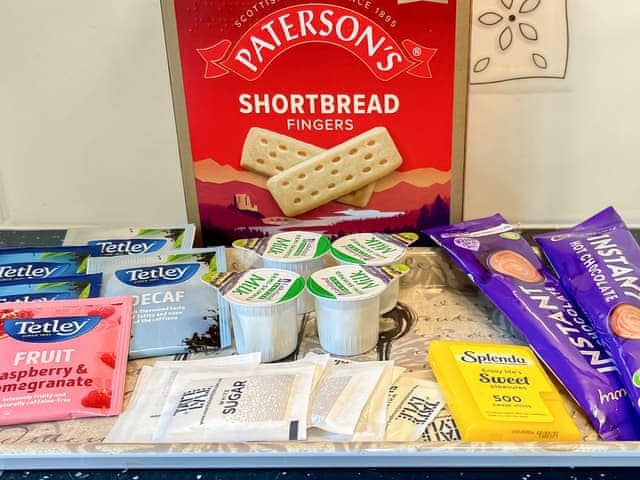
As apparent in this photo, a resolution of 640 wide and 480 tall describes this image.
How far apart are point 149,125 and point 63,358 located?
548mm

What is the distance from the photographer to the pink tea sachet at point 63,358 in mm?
665

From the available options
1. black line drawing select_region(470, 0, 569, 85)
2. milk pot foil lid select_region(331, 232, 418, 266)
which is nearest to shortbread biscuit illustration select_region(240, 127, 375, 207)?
milk pot foil lid select_region(331, 232, 418, 266)

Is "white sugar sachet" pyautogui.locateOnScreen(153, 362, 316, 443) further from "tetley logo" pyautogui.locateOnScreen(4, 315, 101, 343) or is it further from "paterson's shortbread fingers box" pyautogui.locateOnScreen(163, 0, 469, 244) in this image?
"paterson's shortbread fingers box" pyautogui.locateOnScreen(163, 0, 469, 244)

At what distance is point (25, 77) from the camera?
1.12 metres

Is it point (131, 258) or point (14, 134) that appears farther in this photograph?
point (14, 134)

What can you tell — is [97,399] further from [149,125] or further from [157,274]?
[149,125]

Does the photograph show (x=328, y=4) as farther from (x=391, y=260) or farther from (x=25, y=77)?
(x=25, y=77)

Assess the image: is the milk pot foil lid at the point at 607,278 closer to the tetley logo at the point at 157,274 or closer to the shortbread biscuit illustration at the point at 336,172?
the shortbread biscuit illustration at the point at 336,172

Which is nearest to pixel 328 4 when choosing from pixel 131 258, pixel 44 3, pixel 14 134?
pixel 131 258

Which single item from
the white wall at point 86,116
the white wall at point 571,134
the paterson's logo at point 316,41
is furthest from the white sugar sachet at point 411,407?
the white wall at point 86,116

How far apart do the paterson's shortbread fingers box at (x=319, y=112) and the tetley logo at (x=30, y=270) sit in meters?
0.19

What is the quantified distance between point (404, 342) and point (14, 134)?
0.81 meters

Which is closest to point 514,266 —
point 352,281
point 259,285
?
point 352,281

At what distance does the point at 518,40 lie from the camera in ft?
3.49
